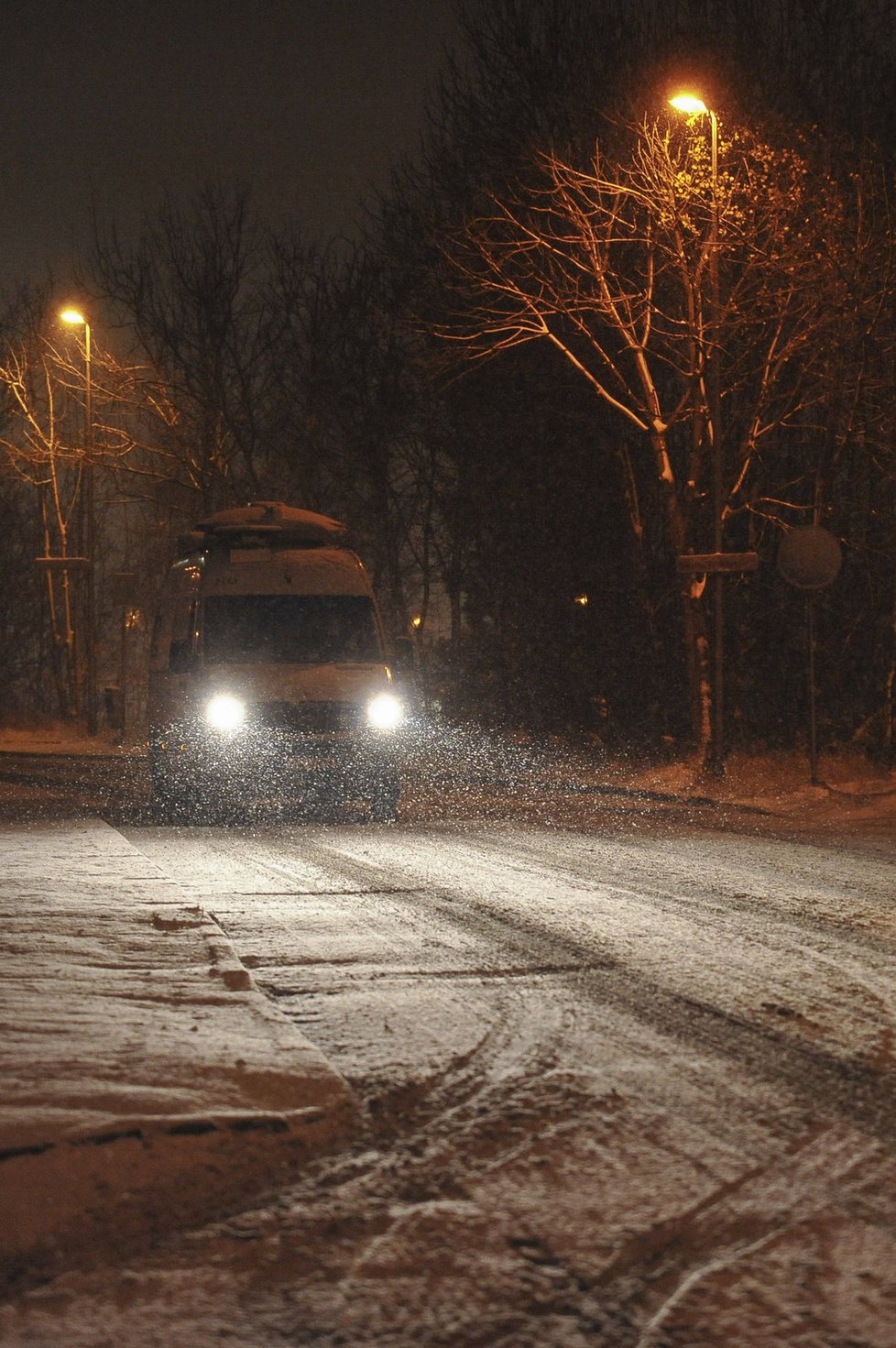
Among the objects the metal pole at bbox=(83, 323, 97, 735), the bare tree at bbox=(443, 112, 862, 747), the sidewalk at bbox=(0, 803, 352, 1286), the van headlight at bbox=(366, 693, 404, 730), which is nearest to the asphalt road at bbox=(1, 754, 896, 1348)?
the sidewalk at bbox=(0, 803, 352, 1286)

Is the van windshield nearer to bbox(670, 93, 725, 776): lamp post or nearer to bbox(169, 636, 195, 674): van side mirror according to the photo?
bbox(169, 636, 195, 674): van side mirror

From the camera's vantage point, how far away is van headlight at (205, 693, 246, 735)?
1589 cm

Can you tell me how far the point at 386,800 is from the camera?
16031 millimetres

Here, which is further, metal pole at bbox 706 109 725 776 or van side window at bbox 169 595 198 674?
metal pole at bbox 706 109 725 776

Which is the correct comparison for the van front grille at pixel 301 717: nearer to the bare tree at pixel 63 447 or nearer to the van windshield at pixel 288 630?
the van windshield at pixel 288 630

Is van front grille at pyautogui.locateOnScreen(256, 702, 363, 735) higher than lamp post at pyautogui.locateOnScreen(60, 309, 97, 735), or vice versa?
lamp post at pyautogui.locateOnScreen(60, 309, 97, 735)

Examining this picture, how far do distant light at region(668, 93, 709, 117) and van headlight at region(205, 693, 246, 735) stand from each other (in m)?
8.58

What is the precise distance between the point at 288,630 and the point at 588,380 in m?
9.20

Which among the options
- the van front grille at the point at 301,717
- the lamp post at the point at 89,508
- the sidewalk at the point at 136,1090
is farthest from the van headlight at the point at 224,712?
the lamp post at the point at 89,508

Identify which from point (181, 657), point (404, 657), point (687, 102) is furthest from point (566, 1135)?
point (687, 102)

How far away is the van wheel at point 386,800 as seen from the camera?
15.9m

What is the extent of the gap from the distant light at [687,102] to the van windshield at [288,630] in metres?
6.96

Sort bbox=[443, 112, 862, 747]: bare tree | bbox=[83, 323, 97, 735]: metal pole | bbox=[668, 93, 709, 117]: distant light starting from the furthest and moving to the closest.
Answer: bbox=[83, 323, 97, 735]: metal pole, bbox=[443, 112, 862, 747]: bare tree, bbox=[668, 93, 709, 117]: distant light

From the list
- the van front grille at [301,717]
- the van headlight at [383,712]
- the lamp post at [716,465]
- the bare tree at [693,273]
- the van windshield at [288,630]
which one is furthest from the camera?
the bare tree at [693,273]
